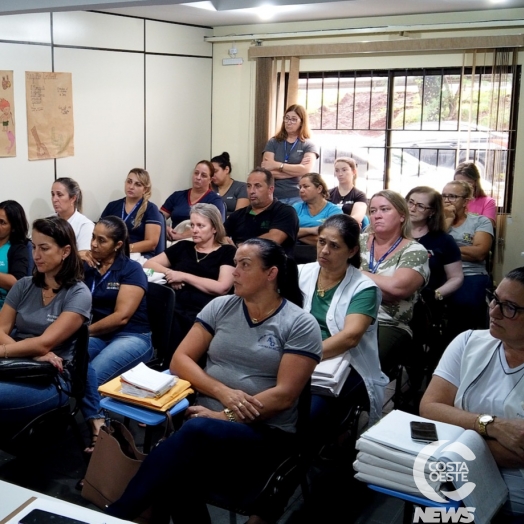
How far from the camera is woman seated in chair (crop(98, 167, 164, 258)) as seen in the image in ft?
16.9

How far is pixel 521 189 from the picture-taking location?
20.6 feet

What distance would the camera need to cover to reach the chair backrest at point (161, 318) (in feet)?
11.3

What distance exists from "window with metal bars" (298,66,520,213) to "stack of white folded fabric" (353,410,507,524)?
4.72 m

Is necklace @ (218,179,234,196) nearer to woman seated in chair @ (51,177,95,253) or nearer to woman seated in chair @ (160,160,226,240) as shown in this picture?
woman seated in chair @ (160,160,226,240)

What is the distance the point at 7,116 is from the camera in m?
5.26

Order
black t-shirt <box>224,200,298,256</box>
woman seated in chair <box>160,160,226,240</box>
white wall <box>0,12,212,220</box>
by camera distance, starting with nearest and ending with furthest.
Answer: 1. black t-shirt <box>224,200,298,256</box>
2. white wall <box>0,12,212,220</box>
3. woman seated in chair <box>160,160,226,240</box>

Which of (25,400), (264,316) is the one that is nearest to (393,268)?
(264,316)

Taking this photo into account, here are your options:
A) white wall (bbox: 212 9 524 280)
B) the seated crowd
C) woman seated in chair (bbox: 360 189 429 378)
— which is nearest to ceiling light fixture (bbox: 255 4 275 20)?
white wall (bbox: 212 9 524 280)

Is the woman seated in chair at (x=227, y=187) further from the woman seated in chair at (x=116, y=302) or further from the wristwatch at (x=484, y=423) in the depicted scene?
the wristwatch at (x=484, y=423)

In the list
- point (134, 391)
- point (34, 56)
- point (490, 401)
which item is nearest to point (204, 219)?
point (134, 391)

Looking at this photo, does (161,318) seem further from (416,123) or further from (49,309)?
(416,123)

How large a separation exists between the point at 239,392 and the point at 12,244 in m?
2.21

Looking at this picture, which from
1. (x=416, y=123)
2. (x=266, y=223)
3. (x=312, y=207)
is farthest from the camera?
(x=416, y=123)

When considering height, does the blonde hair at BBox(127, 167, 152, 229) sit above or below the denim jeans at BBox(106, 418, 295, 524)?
above
